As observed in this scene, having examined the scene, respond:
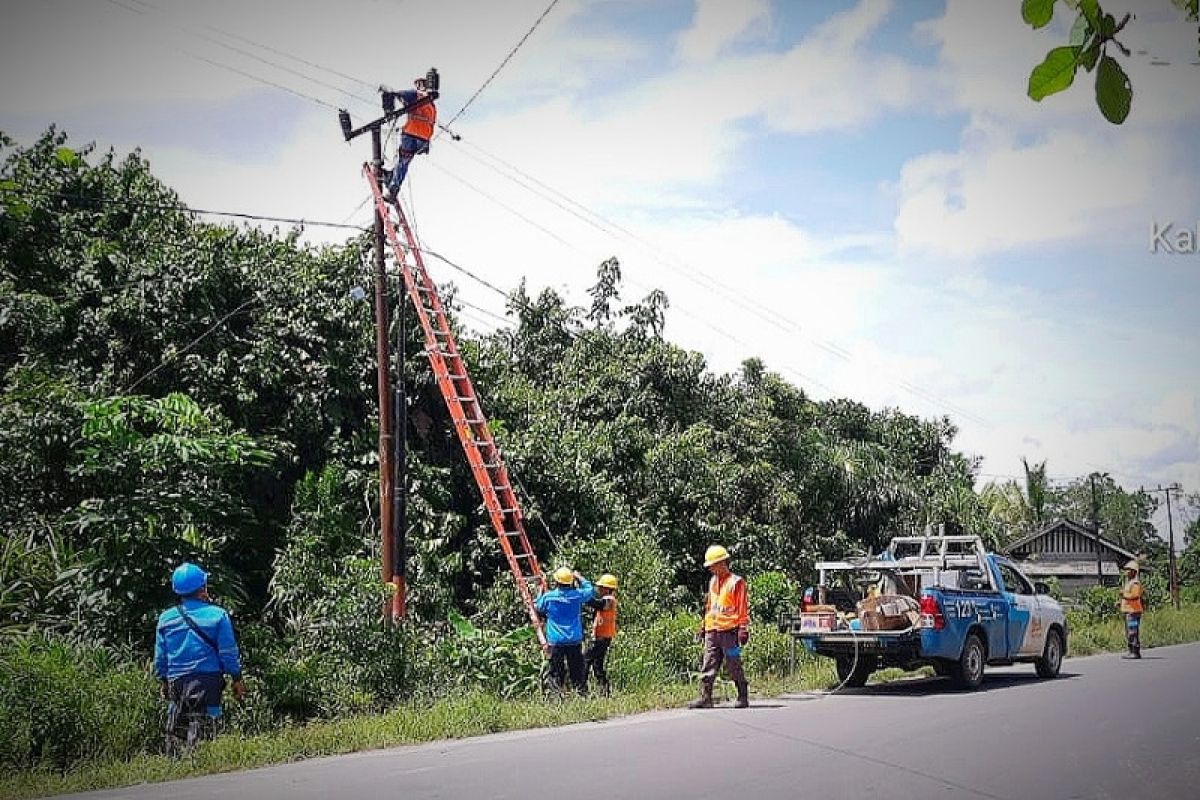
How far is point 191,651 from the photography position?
8758mm

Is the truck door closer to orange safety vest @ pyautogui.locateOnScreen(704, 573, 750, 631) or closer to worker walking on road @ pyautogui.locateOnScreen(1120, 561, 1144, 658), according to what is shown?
worker walking on road @ pyautogui.locateOnScreen(1120, 561, 1144, 658)

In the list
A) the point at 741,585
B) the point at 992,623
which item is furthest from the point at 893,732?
the point at 992,623

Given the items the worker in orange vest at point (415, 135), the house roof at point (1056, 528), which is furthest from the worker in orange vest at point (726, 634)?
the house roof at point (1056, 528)

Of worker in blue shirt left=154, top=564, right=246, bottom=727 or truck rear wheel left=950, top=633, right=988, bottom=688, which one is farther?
truck rear wheel left=950, top=633, right=988, bottom=688

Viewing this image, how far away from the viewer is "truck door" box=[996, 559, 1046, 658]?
14375mm

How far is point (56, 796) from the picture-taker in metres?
7.61

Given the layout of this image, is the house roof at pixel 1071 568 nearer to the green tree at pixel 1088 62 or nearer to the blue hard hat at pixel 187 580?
the blue hard hat at pixel 187 580

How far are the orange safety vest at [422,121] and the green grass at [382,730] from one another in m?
8.78

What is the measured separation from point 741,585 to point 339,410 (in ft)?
33.0

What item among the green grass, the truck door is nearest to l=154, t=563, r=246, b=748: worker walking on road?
the green grass

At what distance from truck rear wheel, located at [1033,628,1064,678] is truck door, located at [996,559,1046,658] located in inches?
6.6

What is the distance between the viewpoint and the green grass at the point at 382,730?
8.14 m

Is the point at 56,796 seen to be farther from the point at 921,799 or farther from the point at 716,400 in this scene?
the point at 716,400

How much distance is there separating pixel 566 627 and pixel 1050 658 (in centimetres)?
751
